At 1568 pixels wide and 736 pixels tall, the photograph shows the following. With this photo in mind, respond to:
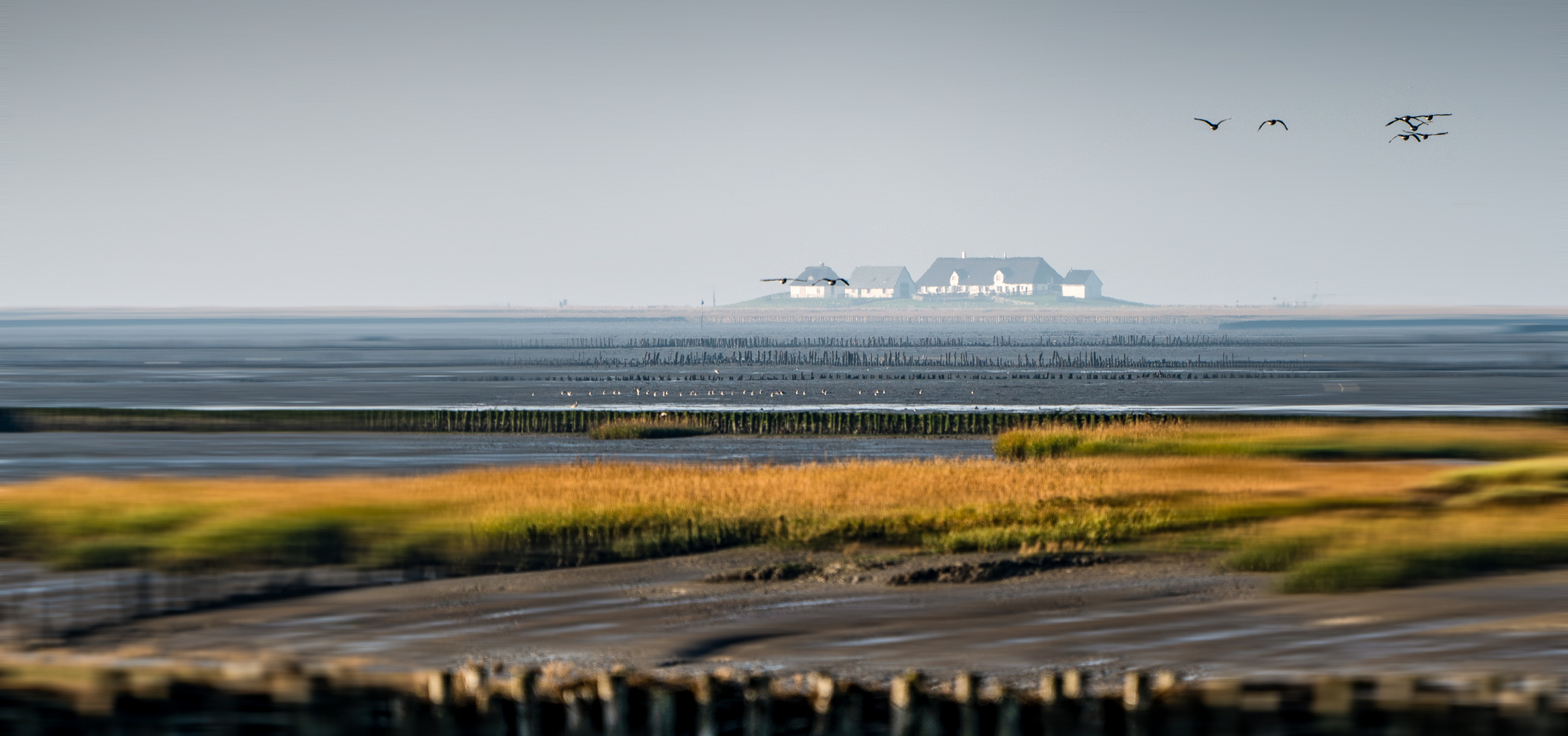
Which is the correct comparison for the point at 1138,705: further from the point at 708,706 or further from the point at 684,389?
the point at 684,389

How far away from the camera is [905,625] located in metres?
23.1

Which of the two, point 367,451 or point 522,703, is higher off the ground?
point 522,703

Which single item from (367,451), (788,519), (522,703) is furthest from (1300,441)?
(522,703)

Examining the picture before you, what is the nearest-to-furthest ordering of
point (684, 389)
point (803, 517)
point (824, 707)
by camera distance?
point (824, 707) → point (803, 517) → point (684, 389)

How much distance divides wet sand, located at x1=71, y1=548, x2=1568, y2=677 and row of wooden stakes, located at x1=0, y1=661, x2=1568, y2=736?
3115 millimetres

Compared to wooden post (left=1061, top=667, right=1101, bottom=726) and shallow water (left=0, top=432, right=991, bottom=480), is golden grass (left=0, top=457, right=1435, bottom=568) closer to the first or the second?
shallow water (left=0, top=432, right=991, bottom=480)

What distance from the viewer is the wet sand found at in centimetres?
2080

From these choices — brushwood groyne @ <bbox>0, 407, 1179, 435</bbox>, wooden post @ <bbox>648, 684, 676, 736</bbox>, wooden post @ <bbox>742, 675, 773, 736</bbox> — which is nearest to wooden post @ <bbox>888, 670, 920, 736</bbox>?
wooden post @ <bbox>742, 675, 773, 736</bbox>

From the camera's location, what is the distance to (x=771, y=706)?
49.6ft

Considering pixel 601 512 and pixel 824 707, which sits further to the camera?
pixel 601 512

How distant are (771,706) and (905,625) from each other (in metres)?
8.27

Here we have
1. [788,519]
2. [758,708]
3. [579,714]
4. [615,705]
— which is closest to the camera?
[758,708]

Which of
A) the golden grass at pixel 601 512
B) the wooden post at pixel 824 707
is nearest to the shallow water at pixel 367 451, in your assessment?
the golden grass at pixel 601 512

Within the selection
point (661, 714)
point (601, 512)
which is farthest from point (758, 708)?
point (601, 512)
